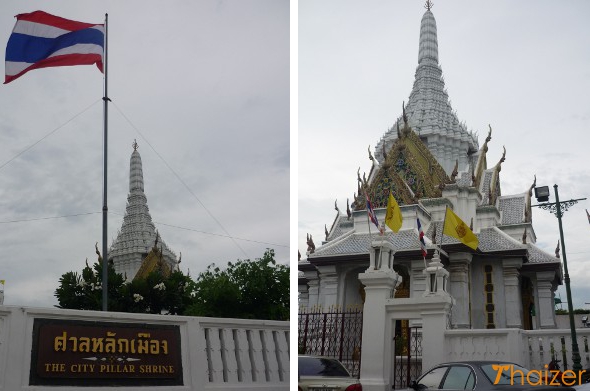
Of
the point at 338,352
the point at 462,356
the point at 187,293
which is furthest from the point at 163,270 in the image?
the point at 462,356

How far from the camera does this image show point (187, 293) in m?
15.4

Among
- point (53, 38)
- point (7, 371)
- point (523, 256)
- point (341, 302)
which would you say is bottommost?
point (7, 371)

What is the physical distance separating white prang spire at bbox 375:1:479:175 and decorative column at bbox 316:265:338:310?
9.69 feet

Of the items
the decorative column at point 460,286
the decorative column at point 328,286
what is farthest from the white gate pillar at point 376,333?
the decorative column at point 328,286

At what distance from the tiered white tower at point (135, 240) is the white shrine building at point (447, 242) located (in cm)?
817

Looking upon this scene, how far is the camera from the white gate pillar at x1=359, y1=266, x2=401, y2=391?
6.00 metres

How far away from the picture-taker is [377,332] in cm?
612

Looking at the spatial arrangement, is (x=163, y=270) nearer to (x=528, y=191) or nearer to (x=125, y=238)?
(x=125, y=238)

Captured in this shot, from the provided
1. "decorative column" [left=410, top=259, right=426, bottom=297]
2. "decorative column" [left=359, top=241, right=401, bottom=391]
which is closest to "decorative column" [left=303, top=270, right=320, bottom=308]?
"decorative column" [left=410, top=259, right=426, bottom=297]

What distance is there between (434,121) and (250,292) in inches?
195

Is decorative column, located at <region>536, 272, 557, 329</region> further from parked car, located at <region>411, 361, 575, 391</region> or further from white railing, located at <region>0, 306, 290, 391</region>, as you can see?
white railing, located at <region>0, 306, 290, 391</region>

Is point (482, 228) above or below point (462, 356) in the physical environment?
above

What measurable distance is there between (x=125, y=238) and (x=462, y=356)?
15.4 meters

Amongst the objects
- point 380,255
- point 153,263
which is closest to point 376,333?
point 380,255
